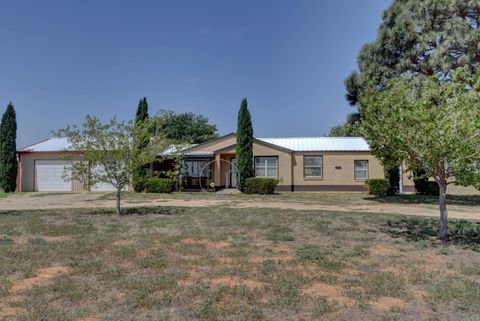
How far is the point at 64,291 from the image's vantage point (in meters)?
4.82

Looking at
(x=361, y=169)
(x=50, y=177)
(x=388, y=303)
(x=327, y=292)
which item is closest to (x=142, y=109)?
(x=50, y=177)

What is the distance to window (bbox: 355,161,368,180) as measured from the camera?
25312mm

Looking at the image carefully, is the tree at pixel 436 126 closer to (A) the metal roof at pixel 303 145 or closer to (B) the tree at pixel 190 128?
(A) the metal roof at pixel 303 145

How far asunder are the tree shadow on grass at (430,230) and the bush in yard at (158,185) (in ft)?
48.9

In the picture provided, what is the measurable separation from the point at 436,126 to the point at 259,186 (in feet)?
49.3

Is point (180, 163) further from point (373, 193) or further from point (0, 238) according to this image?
point (0, 238)

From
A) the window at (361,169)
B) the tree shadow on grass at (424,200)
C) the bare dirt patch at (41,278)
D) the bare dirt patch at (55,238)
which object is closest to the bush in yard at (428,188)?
the tree shadow on grass at (424,200)

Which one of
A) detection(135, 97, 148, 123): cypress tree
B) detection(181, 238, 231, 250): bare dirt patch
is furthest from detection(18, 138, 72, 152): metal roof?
detection(181, 238, 231, 250): bare dirt patch

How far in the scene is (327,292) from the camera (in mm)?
4906

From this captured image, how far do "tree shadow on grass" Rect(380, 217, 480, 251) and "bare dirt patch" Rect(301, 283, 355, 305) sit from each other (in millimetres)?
4272

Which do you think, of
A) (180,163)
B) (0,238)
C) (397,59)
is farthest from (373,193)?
(0,238)

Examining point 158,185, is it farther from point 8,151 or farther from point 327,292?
point 327,292

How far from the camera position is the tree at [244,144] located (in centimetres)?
2339

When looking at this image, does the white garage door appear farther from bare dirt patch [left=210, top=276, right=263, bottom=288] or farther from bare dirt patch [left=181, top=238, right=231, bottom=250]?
bare dirt patch [left=210, top=276, right=263, bottom=288]
